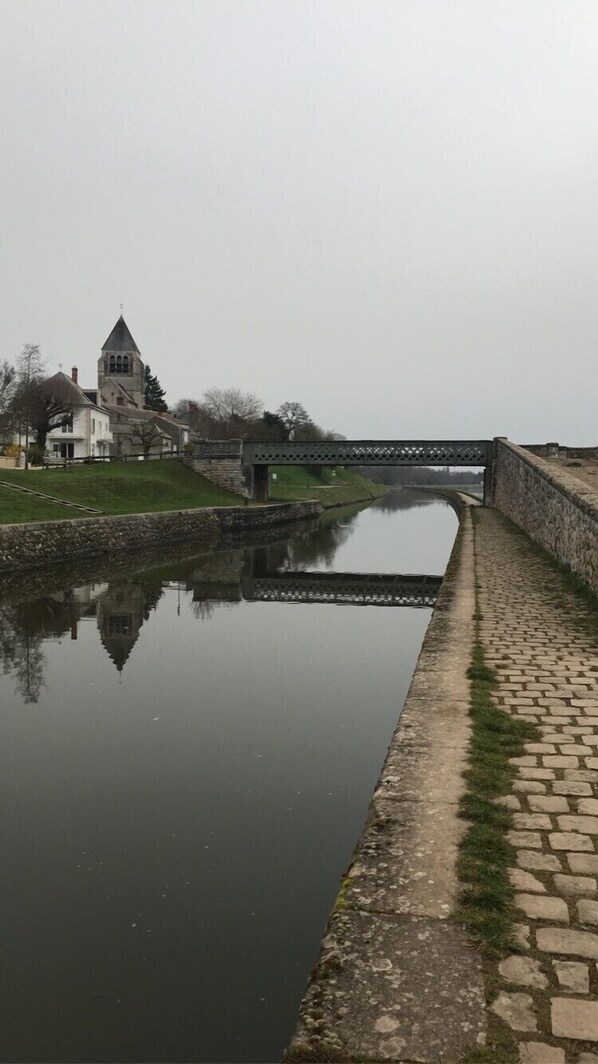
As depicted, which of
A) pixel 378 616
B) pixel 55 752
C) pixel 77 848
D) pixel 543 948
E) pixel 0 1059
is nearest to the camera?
pixel 543 948

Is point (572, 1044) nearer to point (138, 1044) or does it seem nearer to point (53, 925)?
point (138, 1044)

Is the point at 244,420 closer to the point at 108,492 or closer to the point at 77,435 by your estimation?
the point at 77,435

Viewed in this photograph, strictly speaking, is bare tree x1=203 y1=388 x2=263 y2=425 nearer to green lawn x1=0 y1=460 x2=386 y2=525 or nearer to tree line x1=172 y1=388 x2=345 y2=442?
tree line x1=172 y1=388 x2=345 y2=442

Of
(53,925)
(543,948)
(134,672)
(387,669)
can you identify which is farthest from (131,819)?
(387,669)

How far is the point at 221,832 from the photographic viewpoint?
518cm

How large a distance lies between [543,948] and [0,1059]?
242cm

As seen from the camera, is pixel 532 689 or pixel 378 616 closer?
pixel 532 689

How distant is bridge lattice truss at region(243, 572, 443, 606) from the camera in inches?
679

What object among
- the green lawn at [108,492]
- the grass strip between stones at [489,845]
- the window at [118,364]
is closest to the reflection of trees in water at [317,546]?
the green lawn at [108,492]

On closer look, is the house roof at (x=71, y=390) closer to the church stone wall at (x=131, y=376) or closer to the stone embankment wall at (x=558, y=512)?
the church stone wall at (x=131, y=376)

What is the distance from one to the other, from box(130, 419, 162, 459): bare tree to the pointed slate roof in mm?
25037

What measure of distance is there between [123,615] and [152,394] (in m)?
97.6

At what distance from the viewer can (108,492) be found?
33.4 metres

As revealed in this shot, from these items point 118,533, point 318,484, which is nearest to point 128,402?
point 318,484
